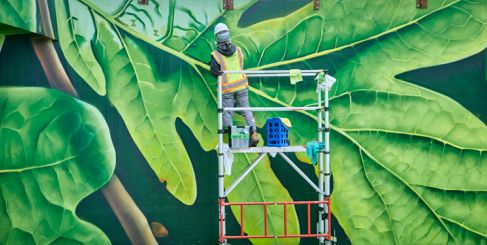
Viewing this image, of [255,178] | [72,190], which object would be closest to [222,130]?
[255,178]

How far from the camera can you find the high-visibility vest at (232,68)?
22.0 ft

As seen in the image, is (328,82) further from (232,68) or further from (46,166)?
(46,166)

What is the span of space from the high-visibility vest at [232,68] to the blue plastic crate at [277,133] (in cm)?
51

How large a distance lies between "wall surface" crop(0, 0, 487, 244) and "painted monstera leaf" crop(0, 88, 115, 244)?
0.05 feet

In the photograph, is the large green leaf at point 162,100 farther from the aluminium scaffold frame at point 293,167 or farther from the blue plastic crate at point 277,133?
the blue plastic crate at point 277,133

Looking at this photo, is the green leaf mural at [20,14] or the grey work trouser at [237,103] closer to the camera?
the green leaf mural at [20,14]

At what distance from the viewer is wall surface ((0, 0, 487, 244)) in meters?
7.09

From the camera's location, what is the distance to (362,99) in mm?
7402

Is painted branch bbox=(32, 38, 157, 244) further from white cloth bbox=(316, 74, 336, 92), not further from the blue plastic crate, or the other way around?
white cloth bbox=(316, 74, 336, 92)

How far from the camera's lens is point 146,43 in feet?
23.8

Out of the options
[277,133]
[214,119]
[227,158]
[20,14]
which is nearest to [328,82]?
[277,133]

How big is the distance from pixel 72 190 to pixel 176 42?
1918 mm

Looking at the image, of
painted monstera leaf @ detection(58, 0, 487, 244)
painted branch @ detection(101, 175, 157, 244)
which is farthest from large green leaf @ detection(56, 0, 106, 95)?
painted branch @ detection(101, 175, 157, 244)

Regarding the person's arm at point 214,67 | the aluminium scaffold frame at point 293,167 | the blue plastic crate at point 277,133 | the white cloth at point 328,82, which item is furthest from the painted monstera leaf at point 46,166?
the white cloth at point 328,82
